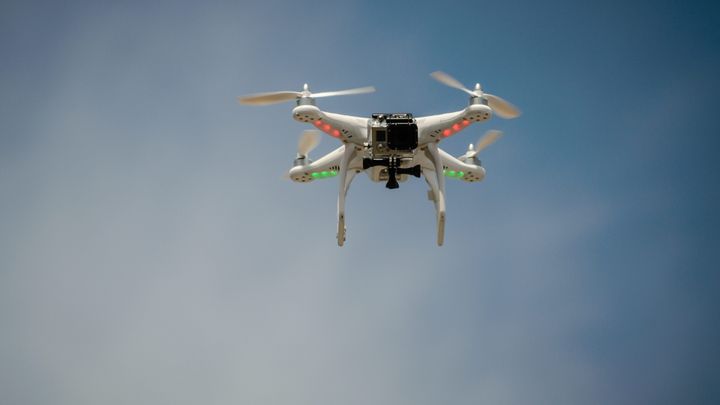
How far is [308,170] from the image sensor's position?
5147cm

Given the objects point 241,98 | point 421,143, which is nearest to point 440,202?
point 421,143

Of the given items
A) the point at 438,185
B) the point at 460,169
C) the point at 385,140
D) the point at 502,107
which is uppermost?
the point at 502,107

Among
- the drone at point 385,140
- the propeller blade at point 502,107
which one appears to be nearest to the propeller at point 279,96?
the drone at point 385,140

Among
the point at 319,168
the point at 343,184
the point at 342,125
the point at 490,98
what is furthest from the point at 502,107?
the point at 319,168

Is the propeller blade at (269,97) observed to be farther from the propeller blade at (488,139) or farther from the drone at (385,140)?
the propeller blade at (488,139)

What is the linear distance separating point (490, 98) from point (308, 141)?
42.5ft

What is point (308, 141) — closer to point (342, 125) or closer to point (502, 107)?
point (342, 125)

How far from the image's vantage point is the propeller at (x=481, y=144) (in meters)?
52.6

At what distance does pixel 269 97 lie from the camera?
47125mm

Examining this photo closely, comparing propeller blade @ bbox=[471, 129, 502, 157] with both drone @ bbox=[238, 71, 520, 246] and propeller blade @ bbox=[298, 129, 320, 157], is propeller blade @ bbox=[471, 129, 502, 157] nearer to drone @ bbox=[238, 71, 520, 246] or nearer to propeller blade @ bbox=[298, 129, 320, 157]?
drone @ bbox=[238, 71, 520, 246]

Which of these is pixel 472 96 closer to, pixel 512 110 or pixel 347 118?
pixel 512 110

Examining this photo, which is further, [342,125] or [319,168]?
[319,168]

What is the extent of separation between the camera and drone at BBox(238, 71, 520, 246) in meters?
46.2

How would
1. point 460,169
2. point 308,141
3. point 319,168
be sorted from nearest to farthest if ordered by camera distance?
point 308,141 → point 319,168 → point 460,169
